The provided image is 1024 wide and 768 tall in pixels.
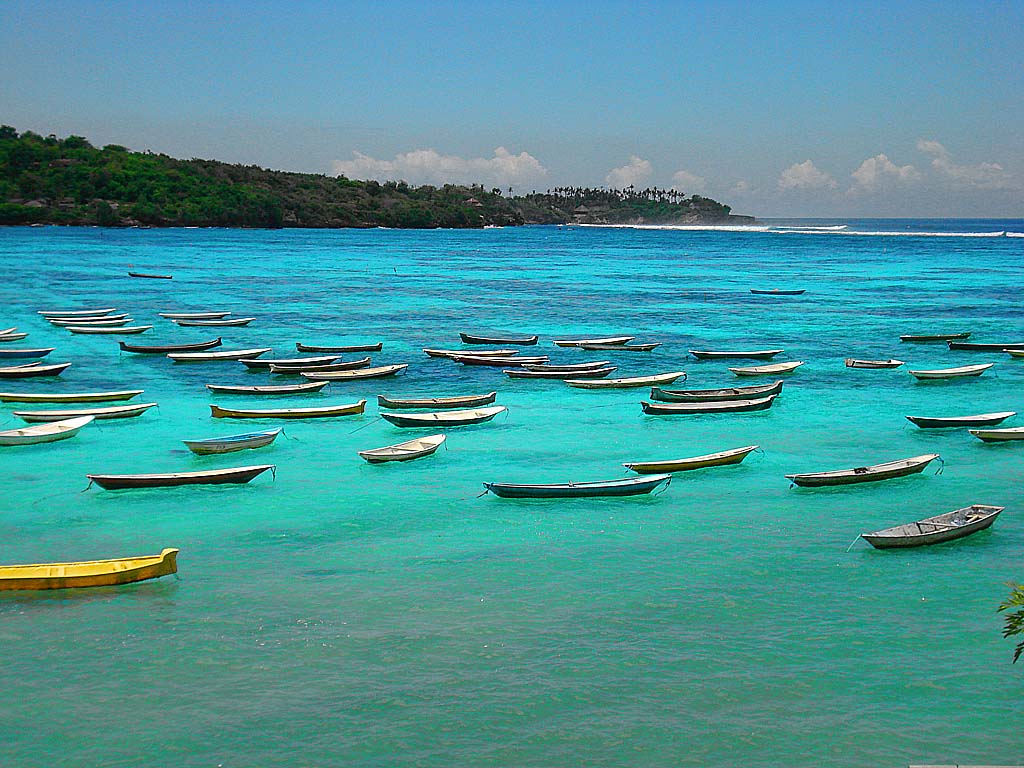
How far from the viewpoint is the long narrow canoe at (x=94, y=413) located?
3170cm

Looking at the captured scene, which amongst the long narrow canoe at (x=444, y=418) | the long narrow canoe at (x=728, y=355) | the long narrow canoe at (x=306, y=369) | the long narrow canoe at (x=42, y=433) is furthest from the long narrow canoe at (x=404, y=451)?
the long narrow canoe at (x=728, y=355)

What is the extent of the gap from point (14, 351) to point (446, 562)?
31.3 meters

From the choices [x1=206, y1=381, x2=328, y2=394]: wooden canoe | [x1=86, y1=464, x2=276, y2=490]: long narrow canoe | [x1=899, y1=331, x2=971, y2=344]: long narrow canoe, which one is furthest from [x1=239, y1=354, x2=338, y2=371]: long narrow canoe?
[x1=899, y1=331, x2=971, y2=344]: long narrow canoe

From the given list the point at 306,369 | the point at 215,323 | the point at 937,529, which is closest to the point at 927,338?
the point at 306,369

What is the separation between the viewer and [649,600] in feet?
63.0

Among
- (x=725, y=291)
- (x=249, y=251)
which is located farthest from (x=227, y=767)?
(x=249, y=251)

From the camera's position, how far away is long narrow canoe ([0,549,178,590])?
18578mm

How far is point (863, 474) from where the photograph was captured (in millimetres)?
26188

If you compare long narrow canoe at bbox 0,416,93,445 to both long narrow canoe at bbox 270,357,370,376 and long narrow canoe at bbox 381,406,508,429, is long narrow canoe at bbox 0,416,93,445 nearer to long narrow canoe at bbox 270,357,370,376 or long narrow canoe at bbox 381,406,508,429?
long narrow canoe at bbox 381,406,508,429

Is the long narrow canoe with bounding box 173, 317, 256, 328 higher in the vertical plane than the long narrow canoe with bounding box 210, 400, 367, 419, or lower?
higher

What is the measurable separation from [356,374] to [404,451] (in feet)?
43.2

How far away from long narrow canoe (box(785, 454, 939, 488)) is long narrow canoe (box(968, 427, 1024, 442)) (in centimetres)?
448

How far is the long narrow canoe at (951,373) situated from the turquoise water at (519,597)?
812 millimetres

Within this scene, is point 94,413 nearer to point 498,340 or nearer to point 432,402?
point 432,402
